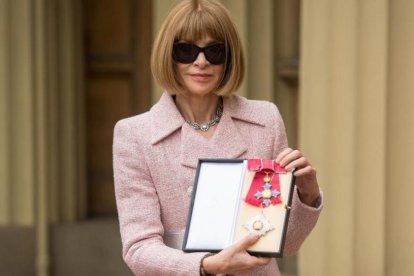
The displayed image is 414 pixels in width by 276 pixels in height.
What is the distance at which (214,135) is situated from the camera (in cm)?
266

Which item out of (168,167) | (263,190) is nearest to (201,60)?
(168,167)

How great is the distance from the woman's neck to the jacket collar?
0.10 feet

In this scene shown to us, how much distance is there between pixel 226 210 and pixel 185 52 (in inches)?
17.6

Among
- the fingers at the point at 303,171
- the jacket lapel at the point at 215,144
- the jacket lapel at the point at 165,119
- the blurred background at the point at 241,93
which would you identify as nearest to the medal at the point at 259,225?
the fingers at the point at 303,171

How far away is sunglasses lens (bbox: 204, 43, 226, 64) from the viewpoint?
256cm

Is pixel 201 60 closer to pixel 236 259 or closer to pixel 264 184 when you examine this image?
pixel 264 184

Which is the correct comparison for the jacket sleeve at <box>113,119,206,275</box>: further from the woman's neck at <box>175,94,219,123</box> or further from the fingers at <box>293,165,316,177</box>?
the fingers at <box>293,165,316,177</box>

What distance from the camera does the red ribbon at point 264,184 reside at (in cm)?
240
